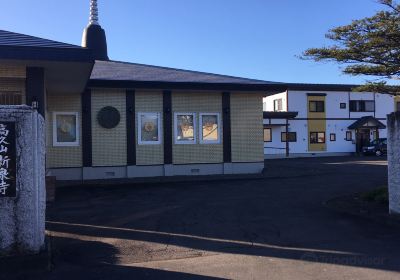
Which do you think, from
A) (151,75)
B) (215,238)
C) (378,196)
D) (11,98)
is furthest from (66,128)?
(378,196)

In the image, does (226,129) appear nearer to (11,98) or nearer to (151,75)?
(151,75)

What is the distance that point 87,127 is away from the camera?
1730 centimetres

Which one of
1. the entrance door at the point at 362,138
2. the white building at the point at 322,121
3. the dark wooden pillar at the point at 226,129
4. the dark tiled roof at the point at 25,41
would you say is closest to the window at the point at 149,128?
the dark wooden pillar at the point at 226,129

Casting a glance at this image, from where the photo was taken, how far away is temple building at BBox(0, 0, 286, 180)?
56.1 ft

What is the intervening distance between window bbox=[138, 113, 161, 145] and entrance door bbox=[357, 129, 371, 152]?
97.7 feet

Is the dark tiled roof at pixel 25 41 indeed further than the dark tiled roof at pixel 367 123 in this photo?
No

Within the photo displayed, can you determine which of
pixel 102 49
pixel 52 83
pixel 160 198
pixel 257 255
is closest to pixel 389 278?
pixel 257 255

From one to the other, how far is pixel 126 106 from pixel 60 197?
5982mm

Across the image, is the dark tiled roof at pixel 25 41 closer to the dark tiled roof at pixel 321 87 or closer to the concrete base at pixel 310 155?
the concrete base at pixel 310 155

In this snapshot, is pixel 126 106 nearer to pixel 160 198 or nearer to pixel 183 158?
pixel 183 158

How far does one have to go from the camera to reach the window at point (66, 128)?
1709 cm

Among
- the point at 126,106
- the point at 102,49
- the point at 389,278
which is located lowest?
the point at 389,278

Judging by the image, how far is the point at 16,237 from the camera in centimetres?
648

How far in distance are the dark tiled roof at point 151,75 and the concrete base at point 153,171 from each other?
350 cm
